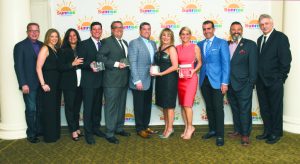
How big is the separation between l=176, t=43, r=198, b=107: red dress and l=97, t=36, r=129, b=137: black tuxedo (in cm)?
81

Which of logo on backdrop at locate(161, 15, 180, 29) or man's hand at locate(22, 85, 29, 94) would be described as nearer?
man's hand at locate(22, 85, 29, 94)

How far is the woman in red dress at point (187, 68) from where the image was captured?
14.0 feet

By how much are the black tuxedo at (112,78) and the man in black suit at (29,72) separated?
979 mm

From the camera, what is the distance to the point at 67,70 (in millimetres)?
4254

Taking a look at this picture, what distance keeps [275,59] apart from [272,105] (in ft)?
2.14

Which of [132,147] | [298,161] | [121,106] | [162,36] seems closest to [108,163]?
[132,147]

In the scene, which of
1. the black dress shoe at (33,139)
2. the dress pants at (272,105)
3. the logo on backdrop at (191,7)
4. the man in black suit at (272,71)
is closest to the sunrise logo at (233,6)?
the logo on backdrop at (191,7)

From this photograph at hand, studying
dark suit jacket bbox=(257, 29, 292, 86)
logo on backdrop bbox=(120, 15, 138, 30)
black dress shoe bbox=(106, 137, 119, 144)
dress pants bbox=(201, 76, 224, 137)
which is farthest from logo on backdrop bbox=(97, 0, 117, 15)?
dark suit jacket bbox=(257, 29, 292, 86)

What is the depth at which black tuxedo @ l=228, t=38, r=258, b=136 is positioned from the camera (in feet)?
13.3

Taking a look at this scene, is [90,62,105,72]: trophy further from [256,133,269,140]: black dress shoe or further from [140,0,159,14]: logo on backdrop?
[256,133,269,140]: black dress shoe

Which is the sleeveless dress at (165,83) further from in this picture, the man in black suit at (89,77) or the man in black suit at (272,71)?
the man in black suit at (272,71)

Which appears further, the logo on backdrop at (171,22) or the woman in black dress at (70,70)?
the logo on backdrop at (171,22)

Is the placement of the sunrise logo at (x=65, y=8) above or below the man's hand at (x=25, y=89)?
above

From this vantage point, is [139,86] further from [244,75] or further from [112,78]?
[244,75]
